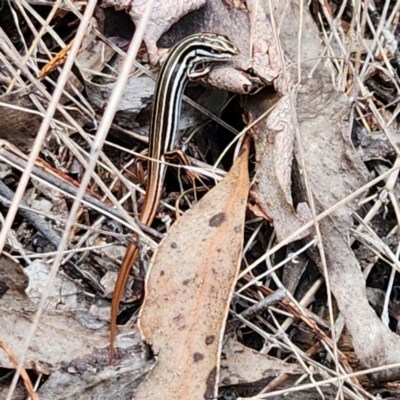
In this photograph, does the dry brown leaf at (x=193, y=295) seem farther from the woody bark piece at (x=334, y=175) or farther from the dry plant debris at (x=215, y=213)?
the woody bark piece at (x=334, y=175)

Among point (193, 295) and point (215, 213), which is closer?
point (193, 295)

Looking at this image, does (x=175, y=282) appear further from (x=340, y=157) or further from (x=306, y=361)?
(x=340, y=157)

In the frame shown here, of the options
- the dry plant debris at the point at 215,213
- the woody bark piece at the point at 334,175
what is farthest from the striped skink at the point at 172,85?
the woody bark piece at the point at 334,175

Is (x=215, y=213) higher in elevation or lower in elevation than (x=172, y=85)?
lower

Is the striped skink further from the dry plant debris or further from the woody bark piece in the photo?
the woody bark piece

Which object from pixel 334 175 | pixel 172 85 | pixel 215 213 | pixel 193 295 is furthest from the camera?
pixel 172 85

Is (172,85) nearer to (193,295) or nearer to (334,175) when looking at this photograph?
(334,175)

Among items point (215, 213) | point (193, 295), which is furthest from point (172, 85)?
point (193, 295)
